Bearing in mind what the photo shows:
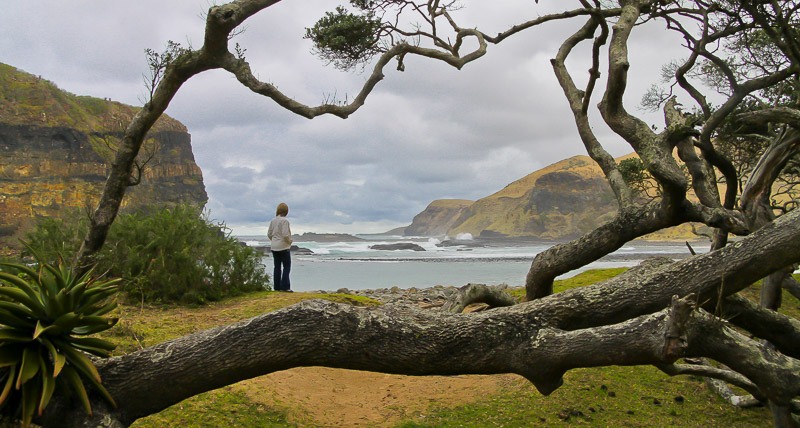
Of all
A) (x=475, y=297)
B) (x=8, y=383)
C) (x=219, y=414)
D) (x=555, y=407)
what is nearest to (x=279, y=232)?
(x=475, y=297)

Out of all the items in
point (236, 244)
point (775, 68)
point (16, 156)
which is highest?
point (16, 156)

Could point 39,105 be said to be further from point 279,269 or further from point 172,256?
point 172,256

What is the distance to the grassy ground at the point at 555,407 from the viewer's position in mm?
5475

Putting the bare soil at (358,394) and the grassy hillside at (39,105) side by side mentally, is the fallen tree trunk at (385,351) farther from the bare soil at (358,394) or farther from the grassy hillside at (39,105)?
the grassy hillside at (39,105)

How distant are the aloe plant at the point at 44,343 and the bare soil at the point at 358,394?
262cm

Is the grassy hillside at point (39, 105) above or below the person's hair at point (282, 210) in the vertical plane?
above

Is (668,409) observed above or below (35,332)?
below

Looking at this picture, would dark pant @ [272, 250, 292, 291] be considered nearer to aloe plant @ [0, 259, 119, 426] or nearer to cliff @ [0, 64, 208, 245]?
aloe plant @ [0, 259, 119, 426]

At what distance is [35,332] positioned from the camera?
3141mm

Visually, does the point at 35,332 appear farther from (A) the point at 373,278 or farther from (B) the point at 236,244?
(A) the point at 373,278

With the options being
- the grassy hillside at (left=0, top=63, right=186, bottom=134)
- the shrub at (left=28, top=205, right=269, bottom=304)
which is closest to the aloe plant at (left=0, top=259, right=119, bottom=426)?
the shrub at (left=28, top=205, right=269, bottom=304)

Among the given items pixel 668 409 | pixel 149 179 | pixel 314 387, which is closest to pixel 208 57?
pixel 314 387

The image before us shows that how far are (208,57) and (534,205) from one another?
70.9m

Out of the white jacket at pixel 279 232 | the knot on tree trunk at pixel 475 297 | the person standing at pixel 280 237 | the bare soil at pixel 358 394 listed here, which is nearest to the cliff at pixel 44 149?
the person standing at pixel 280 237
